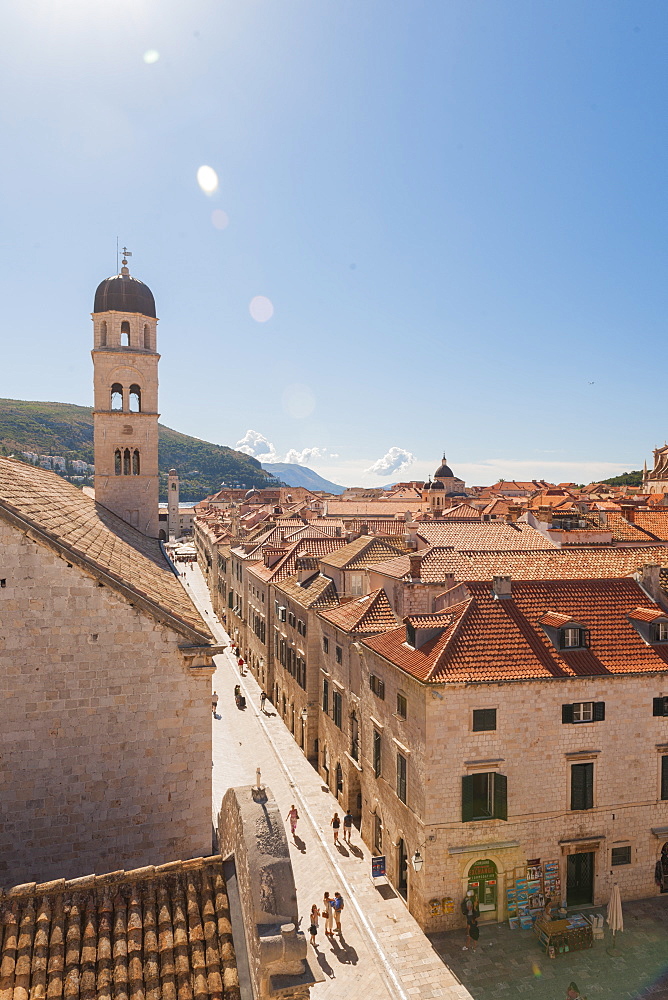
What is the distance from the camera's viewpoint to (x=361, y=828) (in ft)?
94.9

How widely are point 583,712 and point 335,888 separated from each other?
11.6 metres

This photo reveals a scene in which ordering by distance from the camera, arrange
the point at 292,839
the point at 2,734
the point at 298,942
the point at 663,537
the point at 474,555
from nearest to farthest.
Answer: the point at 298,942
the point at 2,734
the point at 292,839
the point at 474,555
the point at 663,537

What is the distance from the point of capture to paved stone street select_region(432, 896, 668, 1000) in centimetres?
1923

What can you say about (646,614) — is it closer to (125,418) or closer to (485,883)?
(485,883)

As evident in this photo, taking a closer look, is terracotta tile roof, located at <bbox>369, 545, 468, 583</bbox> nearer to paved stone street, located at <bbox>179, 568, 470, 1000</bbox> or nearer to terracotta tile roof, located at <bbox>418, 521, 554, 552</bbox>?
terracotta tile roof, located at <bbox>418, 521, 554, 552</bbox>

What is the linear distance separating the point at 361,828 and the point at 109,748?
19.1 metres

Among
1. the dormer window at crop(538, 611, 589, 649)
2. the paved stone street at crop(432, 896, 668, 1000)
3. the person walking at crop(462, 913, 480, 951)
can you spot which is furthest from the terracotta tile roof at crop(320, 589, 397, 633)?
the paved stone street at crop(432, 896, 668, 1000)

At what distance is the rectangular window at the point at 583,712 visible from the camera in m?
22.8

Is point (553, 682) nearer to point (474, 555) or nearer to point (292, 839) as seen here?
point (474, 555)

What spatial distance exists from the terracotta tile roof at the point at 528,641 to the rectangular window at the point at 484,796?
336cm

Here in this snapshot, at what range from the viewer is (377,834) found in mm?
26562

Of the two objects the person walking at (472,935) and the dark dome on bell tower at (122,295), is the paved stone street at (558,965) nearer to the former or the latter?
the person walking at (472,935)

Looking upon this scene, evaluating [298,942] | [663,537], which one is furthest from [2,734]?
[663,537]

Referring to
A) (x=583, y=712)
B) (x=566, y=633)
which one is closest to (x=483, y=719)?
(x=583, y=712)
